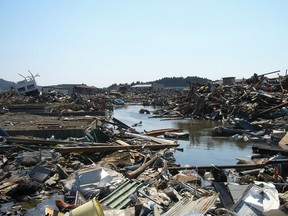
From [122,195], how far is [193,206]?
1.60m

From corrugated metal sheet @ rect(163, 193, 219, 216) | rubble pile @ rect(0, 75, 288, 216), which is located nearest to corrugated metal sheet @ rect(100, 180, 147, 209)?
rubble pile @ rect(0, 75, 288, 216)

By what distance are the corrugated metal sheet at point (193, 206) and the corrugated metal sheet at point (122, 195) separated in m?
1.08

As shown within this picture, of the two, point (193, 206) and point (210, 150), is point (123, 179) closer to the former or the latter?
point (193, 206)

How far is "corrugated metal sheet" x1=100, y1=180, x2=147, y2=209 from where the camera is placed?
253 inches

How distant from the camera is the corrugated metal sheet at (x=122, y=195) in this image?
642 cm

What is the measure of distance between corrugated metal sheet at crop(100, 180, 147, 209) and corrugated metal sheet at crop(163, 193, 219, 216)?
3.53 ft

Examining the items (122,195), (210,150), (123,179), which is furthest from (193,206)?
(210,150)

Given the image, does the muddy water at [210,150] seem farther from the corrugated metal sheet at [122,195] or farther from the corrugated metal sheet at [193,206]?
the corrugated metal sheet at [193,206]

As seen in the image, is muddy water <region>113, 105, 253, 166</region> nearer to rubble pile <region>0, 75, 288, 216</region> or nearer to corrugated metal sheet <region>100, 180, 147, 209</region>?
rubble pile <region>0, 75, 288, 216</region>

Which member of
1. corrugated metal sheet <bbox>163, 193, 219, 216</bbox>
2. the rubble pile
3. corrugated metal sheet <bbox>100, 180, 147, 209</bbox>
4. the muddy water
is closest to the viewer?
corrugated metal sheet <bbox>163, 193, 219, 216</bbox>

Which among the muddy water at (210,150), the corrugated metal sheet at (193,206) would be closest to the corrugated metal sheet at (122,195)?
the corrugated metal sheet at (193,206)

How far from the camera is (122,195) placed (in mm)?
6789

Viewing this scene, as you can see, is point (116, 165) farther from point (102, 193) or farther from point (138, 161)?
point (102, 193)

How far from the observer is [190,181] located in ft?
26.0
